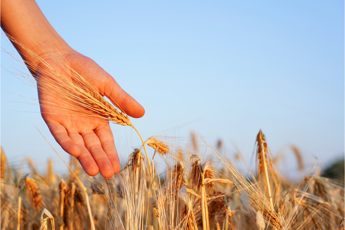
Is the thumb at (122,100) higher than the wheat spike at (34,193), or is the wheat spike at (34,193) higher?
the thumb at (122,100)

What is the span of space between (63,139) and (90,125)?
29 centimetres

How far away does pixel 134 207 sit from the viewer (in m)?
1.46

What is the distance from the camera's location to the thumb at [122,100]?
180 cm

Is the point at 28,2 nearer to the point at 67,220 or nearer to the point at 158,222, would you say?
the point at 67,220

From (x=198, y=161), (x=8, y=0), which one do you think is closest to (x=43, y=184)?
(x=8, y=0)

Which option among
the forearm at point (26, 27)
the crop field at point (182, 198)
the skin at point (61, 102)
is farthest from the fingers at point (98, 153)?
the forearm at point (26, 27)

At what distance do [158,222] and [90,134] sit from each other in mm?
929

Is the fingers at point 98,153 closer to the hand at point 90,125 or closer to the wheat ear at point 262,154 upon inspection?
the hand at point 90,125

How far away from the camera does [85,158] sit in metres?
1.73

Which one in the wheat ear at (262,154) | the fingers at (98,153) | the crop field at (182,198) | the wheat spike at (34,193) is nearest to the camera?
the crop field at (182,198)

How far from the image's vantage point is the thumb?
5.90ft

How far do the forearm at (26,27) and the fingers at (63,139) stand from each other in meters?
0.58

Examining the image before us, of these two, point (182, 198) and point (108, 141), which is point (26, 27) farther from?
point (182, 198)

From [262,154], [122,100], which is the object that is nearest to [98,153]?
[122,100]
